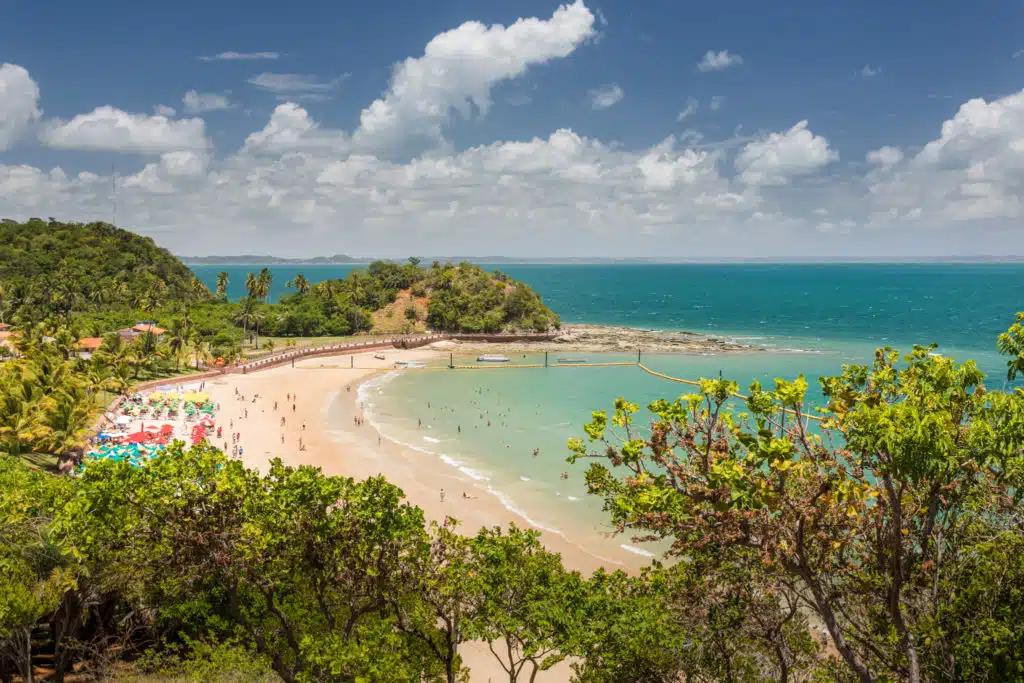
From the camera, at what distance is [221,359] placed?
216ft

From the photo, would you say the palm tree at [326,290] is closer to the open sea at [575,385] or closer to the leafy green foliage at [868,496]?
the open sea at [575,385]

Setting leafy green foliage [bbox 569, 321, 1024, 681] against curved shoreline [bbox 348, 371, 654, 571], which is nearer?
leafy green foliage [bbox 569, 321, 1024, 681]

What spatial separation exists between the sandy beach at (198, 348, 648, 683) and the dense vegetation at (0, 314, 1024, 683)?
7.62 m

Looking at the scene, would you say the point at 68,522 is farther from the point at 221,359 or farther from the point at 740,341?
the point at 740,341

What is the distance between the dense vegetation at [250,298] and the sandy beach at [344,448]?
13.6 meters

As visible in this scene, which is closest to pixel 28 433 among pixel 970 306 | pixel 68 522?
pixel 68 522

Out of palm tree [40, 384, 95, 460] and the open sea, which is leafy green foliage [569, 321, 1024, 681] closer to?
the open sea

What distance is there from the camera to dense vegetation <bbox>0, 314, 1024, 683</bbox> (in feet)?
27.5

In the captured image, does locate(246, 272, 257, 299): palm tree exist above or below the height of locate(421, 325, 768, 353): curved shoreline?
above

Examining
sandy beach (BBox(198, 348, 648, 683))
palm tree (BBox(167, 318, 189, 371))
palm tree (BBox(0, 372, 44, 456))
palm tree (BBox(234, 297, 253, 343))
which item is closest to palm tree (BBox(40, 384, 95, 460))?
palm tree (BBox(0, 372, 44, 456))

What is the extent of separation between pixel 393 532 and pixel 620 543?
18107 millimetres

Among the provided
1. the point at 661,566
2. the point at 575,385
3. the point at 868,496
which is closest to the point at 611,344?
the point at 575,385

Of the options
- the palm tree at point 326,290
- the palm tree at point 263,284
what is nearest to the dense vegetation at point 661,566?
the palm tree at point 263,284

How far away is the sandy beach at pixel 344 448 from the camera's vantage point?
2772 cm
